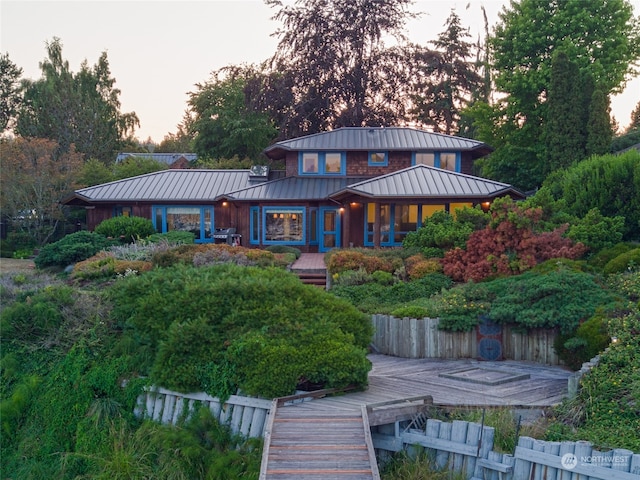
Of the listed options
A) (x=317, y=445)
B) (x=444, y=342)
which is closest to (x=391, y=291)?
(x=444, y=342)

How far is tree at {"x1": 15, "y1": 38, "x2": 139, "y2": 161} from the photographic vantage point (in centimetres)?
4684

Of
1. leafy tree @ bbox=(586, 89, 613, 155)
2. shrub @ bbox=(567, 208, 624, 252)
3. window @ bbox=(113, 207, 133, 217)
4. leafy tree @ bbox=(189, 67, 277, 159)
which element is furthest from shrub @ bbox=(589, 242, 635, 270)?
leafy tree @ bbox=(189, 67, 277, 159)

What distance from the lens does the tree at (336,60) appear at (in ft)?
129

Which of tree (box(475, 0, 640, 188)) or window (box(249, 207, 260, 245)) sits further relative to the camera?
tree (box(475, 0, 640, 188))

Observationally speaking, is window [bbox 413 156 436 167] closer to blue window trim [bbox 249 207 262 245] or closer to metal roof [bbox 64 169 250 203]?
blue window trim [bbox 249 207 262 245]

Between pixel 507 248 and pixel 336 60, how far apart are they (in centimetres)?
2485

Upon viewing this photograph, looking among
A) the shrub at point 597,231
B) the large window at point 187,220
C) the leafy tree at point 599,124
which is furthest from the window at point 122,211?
the shrub at point 597,231

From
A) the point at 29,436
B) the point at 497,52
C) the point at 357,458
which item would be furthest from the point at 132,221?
the point at 357,458

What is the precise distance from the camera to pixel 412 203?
80.1 ft

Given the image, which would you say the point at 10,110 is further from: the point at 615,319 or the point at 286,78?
the point at 615,319

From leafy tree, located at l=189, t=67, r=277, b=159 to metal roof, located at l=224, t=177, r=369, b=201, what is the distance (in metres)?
11.9

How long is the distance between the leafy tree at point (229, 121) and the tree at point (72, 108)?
8640 millimetres

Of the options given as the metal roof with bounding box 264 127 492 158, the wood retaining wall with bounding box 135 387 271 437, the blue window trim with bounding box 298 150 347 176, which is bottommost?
the wood retaining wall with bounding box 135 387 271 437

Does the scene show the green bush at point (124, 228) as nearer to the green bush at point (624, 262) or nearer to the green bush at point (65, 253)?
the green bush at point (65, 253)
